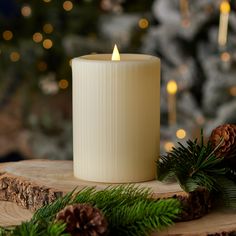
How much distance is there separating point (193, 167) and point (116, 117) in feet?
0.47

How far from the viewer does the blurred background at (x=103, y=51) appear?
261 cm

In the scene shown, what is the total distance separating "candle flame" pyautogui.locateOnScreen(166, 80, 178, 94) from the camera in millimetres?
2648

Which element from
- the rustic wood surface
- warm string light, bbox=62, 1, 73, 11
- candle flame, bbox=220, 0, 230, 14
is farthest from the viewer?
warm string light, bbox=62, 1, 73, 11

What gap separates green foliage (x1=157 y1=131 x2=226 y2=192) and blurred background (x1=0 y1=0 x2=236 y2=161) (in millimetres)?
1407

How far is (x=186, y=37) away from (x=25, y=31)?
26.0 inches

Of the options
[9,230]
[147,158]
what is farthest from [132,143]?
[9,230]

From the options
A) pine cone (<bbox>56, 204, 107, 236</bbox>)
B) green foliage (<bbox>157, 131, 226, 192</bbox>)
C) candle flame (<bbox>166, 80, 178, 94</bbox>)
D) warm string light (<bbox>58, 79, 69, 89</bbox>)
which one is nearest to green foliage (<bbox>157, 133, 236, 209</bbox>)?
green foliage (<bbox>157, 131, 226, 192</bbox>)

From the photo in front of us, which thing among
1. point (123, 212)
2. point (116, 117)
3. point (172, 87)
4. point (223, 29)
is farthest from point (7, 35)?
point (123, 212)

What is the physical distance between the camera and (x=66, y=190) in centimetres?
106

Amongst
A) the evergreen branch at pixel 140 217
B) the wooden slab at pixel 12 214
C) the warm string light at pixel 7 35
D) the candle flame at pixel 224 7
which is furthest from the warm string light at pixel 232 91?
the evergreen branch at pixel 140 217

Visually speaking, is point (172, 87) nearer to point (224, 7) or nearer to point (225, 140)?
point (224, 7)

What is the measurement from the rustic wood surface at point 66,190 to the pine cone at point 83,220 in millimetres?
131

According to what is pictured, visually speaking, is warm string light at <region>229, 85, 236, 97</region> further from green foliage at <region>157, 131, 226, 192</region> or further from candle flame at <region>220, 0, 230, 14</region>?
green foliage at <region>157, 131, 226, 192</region>

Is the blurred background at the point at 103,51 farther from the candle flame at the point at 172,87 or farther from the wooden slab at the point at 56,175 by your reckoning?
the wooden slab at the point at 56,175
